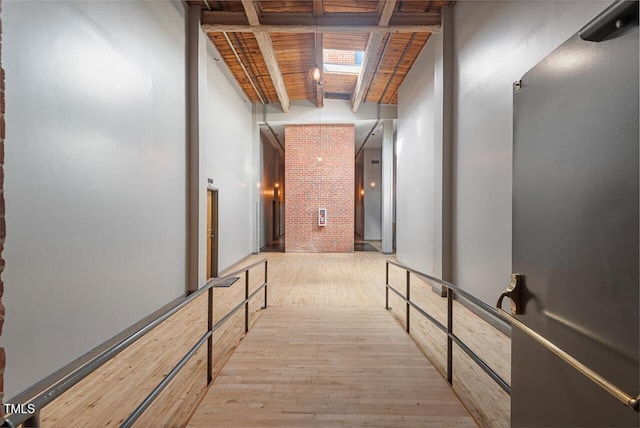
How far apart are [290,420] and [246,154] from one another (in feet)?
28.0

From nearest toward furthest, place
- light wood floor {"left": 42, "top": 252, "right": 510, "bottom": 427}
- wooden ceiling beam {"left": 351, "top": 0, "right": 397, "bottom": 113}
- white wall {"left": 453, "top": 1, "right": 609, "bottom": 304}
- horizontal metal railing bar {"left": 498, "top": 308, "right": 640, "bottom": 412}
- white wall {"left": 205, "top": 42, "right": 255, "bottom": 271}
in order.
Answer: horizontal metal railing bar {"left": 498, "top": 308, "right": 640, "bottom": 412} < light wood floor {"left": 42, "top": 252, "right": 510, "bottom": 427} < white wall {"left": 453, "top": 1, "right": 609, "bottom": 304} < wooden ceiling beam {"left": 351, "top": 0, "right": 397, "bottom": 113} < white wall {"left": 205, "top": 42, "right": 255, "bottom": 271}

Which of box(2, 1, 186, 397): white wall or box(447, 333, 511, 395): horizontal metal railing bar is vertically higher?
box(2, 1, 186, 397): white wall

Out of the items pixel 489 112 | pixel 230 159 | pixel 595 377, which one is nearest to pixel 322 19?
pixel 489 112

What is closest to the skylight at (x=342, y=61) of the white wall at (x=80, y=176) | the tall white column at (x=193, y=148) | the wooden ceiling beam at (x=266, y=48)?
the wooden ceiling beam at (x=266, y=48)

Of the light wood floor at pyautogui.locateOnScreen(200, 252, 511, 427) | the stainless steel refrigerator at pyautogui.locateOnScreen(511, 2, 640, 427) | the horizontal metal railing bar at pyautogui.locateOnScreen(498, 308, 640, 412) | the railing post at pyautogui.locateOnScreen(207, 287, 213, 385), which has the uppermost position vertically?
the stainless steel refrigerator at pyautogui.locateOnScreen(511, 2, 640, 427)

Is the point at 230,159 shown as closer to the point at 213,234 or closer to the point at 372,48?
the point at 213,234

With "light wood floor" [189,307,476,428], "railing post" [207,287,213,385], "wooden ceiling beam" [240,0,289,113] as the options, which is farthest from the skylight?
"railing post" [207,287,213,385]

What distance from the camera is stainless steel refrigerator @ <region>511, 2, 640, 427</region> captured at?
32.6 inches

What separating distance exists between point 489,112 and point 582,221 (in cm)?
341

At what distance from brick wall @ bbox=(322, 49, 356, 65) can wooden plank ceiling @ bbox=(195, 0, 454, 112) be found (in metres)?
0.19

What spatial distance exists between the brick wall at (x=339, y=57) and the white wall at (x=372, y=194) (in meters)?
7.66

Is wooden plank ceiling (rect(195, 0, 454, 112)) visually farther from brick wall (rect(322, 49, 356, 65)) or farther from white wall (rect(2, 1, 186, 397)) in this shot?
white wall (rect(2, 1, 186, 397))

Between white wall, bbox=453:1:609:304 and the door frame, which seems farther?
the door frame

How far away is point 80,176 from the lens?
2.76m
